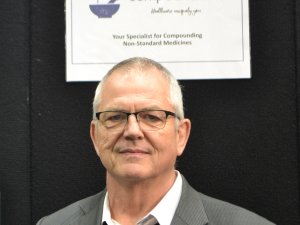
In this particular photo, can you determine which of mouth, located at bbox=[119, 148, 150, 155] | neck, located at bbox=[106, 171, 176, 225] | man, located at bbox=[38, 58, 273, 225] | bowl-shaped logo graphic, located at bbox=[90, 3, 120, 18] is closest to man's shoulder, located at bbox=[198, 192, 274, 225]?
man, located at bbox=[38, 58, 273, 225]

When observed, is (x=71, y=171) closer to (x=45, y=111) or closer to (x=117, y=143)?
(x=45, y=111)

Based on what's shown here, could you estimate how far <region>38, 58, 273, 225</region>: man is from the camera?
1.33m

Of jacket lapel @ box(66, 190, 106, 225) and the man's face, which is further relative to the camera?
jacket lapel @ box(66, 190, 106, 225)

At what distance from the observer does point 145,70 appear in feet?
4.54

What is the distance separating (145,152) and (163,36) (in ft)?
1.75

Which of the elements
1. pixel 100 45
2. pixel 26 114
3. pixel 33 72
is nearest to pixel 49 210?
pixel 26 114

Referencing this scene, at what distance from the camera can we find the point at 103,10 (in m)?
1.71

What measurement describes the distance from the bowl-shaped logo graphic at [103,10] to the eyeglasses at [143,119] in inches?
19.3

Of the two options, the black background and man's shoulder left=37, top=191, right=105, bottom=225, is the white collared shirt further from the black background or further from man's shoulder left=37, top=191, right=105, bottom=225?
the black background

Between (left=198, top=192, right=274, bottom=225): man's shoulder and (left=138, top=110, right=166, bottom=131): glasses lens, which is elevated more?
(left=138, top=110, right=166, bottom=131): glasses lens

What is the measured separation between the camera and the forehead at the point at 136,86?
1.34 metres

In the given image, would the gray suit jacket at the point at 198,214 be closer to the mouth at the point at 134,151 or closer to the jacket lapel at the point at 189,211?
the jacket lapel at the point at 189,211

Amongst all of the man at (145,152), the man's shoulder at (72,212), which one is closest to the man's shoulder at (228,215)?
the man at (145,152)

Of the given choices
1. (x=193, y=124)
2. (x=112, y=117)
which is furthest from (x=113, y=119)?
(x=193, y=124)
